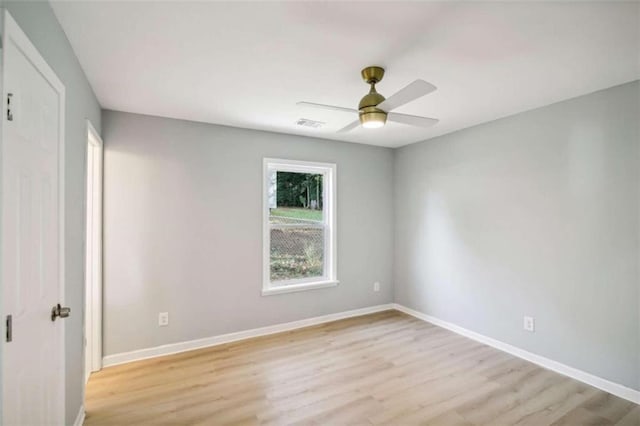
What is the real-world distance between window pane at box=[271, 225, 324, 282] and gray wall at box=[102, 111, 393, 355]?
25 centimetres

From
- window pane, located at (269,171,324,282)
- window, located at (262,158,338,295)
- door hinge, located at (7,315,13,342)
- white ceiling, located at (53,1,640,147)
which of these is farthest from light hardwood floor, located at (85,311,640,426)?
white ceiling, located at (53,1,640,147)

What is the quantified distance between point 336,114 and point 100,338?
3.11 meters

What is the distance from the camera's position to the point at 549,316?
9.57ft

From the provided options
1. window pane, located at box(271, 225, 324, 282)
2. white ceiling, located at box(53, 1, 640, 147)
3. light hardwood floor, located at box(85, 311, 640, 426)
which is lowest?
light hardwood floor, located at box(85, 311, 640, 426)

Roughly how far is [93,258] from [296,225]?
2164 millimetres

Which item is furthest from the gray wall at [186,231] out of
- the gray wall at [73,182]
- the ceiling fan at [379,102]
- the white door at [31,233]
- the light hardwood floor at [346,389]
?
the ceiling fan at [379,102]

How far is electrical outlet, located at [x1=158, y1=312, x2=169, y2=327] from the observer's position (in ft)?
10.4

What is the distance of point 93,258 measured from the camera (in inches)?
111

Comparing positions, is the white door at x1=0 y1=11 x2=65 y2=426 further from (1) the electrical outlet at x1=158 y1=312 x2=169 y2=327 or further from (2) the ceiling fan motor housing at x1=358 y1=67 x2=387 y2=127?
(2) the ceiling fan motor housing at x1=358 y1=67 x2=387 y2=127

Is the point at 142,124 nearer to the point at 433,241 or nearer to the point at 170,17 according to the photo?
the point at 170,17

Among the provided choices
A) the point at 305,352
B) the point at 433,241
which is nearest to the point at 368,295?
the point at 433,241

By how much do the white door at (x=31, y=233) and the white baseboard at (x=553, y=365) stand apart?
3.71 m

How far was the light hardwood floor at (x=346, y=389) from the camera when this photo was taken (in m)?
2.20

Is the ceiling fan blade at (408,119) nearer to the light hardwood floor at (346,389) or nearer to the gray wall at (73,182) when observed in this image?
the gray wall at (73,182)
